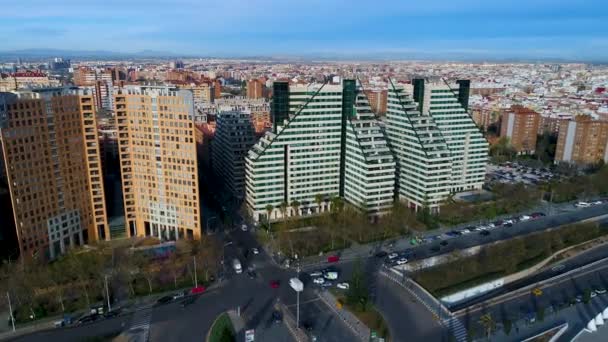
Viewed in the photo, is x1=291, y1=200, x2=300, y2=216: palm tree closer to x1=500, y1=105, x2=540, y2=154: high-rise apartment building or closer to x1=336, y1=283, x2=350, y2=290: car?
x1=336, y1=283, x2=350, y2=290: car

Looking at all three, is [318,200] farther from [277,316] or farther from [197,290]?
[277,316]

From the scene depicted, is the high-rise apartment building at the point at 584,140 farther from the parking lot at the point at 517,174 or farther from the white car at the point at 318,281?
the white car at the point at 318,281

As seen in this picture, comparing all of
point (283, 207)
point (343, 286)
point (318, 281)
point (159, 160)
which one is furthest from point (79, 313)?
point (283, 207)

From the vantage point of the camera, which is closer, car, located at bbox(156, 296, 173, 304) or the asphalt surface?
the asphalt surface

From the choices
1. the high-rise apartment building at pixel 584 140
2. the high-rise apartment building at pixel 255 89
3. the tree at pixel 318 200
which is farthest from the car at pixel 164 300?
the high-rise apartment building at pixel 255 89

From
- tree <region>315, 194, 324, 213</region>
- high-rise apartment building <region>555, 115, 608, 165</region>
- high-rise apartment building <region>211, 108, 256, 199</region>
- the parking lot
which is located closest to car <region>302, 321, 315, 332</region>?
tree <region>315, 194, 324, 213</region>

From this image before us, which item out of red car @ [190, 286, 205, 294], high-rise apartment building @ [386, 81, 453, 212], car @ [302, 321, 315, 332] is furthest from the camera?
high-rise apartment building @ [386, 81, 453, 212]

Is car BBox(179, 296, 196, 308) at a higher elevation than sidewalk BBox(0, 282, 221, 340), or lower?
higher
